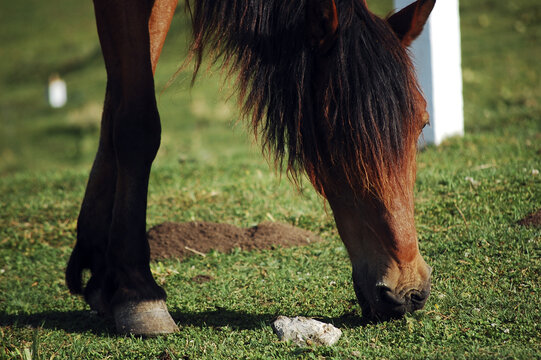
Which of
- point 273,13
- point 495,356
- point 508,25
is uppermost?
point 508,25

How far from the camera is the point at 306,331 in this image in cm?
263

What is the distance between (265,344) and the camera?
2.66 m

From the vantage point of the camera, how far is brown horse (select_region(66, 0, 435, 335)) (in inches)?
95.7

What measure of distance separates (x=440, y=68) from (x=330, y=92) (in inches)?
158

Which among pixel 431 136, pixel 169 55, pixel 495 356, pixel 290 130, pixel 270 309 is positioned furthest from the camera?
pixel 169 55

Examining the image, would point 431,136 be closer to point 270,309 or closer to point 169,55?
point 270,309

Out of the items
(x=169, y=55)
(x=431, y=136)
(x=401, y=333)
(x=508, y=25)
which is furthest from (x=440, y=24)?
(x=169, y=55)

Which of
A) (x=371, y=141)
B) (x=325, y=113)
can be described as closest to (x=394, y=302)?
(x=371, y=141)

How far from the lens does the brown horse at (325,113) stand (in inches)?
95.7

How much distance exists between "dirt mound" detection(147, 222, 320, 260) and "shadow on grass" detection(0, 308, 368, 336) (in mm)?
811

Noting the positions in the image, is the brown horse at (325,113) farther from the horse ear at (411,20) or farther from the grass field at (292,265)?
the grass field at (292,265)

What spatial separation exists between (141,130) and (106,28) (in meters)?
0.58

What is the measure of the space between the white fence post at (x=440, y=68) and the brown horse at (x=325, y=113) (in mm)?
3386

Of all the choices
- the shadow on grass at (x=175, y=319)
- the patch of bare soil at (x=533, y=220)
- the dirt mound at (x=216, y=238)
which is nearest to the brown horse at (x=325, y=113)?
the shadow on grass at (x=175, y=319)
